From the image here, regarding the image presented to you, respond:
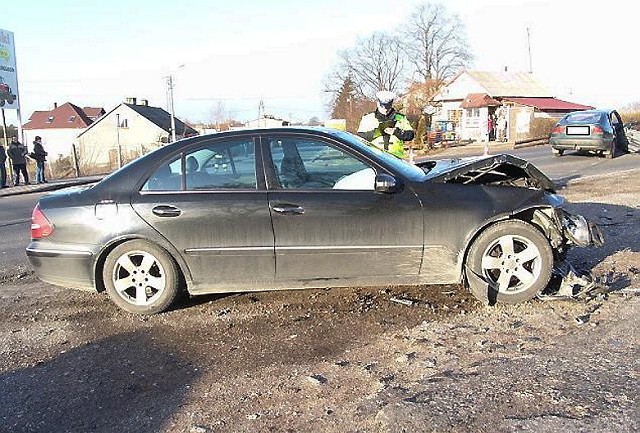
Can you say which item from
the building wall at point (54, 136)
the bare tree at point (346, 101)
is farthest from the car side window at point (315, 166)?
the building wall at point (54, 136)

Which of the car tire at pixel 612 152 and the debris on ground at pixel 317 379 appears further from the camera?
the car tire at pixel 612 152

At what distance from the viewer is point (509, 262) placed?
4562 millimetres

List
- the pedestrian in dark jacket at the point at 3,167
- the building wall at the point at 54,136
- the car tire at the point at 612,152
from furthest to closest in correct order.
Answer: the building wall at the point at 54,136 < the pedestrian in dark jacket at the point at 3,167 < the car tire at the point at 612,152

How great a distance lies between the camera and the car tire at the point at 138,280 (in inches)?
183

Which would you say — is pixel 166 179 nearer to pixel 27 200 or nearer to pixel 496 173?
pixel 496 173

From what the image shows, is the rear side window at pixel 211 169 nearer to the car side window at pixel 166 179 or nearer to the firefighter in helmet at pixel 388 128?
the car side window at pixel 166 179

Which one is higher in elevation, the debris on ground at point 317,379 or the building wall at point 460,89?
the building wall at point 460,89

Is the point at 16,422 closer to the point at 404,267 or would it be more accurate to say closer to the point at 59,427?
the point at 59,427

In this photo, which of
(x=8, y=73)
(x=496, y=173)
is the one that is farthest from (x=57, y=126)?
(x=496, y=173)

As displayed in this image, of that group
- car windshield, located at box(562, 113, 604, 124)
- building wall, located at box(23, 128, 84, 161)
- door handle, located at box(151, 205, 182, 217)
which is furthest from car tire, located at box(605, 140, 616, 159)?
building wall, located at box(23, 128, 84, 161)

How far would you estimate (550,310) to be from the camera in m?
4.40

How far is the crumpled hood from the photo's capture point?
4.68 metres

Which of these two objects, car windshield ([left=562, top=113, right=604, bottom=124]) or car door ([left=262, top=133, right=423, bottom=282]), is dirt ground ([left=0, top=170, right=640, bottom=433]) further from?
car windshield ([left=562, top=113, right=604, bottom=124])

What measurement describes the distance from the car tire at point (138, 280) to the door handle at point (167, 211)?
0.29 m
